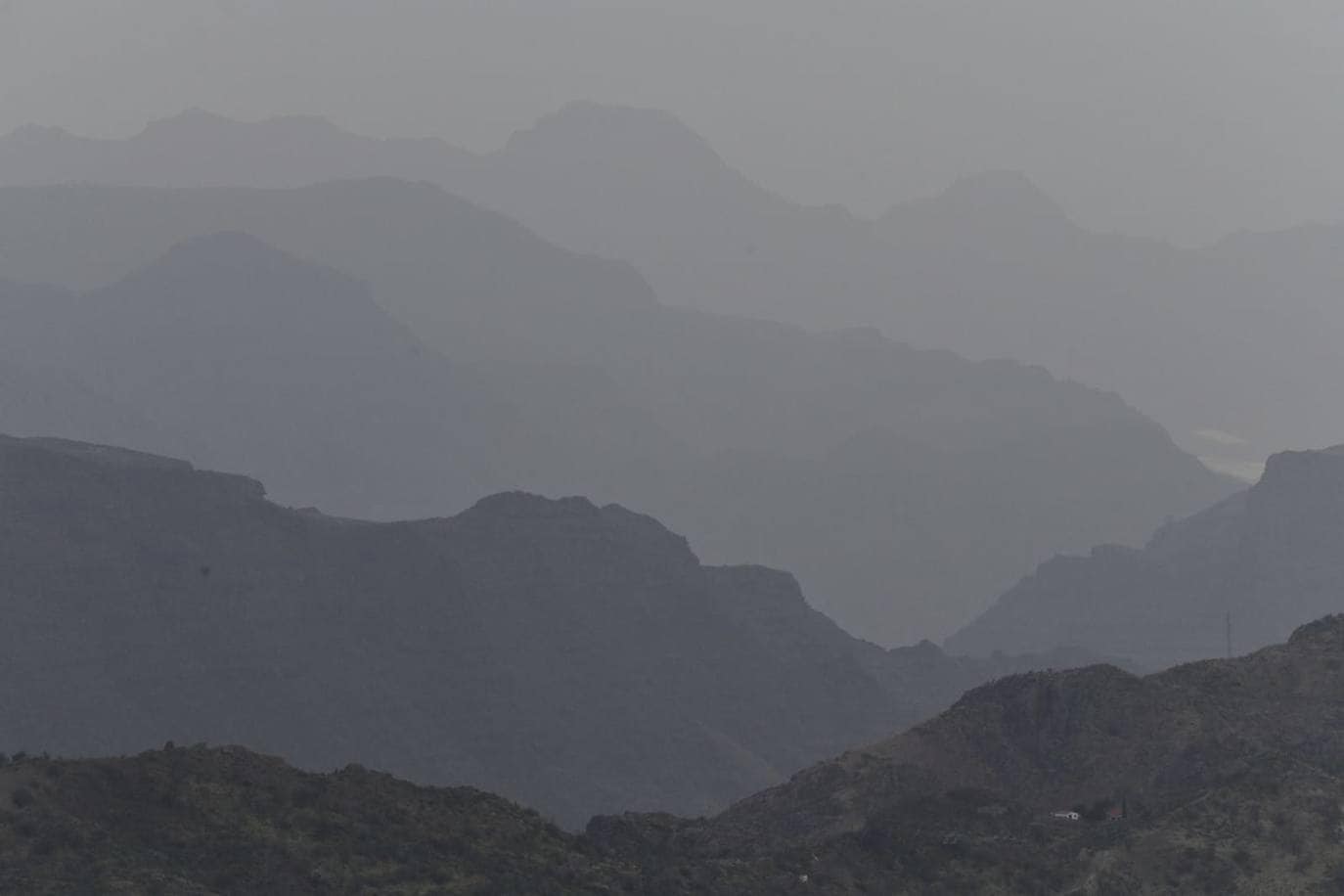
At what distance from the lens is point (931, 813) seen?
10456 centimetres

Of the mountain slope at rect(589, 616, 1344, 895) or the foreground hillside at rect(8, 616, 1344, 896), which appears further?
the mountain slope at rect(589, 616, 1344, 895)

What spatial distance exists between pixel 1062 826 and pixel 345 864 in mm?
37726

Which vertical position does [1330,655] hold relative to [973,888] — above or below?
above

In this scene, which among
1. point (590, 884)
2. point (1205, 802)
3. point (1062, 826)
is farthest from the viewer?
point (1062, 826)

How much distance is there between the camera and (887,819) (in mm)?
105250

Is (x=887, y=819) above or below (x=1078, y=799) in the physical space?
below

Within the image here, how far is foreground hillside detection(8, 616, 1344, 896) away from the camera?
74375 mm

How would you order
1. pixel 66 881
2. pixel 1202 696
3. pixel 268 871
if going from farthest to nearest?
pixel 1202 696
pixel 268 871
pixel 66 881

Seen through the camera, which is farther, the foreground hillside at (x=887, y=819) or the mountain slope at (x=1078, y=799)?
the mountain slope at (x=1078, y=799)

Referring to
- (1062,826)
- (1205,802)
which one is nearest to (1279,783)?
(1205,802)

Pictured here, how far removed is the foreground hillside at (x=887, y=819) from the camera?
2928 inches

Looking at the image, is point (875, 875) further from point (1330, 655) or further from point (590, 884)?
point (1330, 655)

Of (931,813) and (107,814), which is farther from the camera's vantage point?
(931,813)

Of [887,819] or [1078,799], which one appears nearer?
[887,819]
